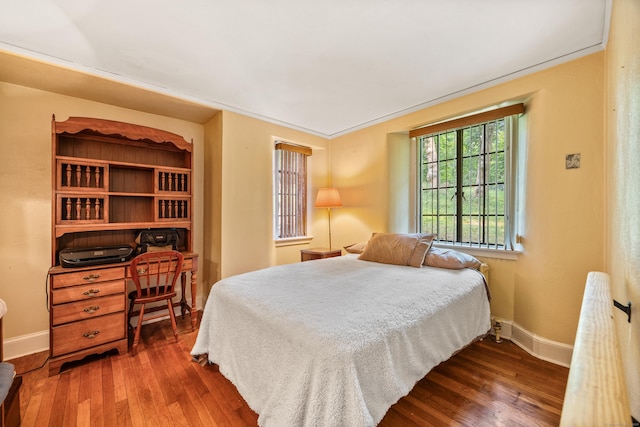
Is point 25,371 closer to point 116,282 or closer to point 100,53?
point 116,282

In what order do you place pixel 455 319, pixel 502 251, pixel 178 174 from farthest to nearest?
pixel 178 174, pixel 502 251, pixel 455 319

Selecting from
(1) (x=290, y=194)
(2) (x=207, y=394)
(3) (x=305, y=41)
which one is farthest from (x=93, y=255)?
(3) (x=305, y=41)

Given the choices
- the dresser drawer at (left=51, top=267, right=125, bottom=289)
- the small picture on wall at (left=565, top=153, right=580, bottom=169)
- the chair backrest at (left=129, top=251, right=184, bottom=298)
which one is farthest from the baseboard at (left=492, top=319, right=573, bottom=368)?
the dresser drawer at (left=51, top=267, right=125, bottom=289)

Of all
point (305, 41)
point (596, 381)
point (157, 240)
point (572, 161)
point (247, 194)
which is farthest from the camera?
point (247, 194)

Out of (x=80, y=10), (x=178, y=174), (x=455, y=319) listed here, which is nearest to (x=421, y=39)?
(x=455, y=319)

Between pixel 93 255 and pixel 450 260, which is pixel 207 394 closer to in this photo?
pixel 93 255

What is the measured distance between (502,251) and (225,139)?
3.16 m

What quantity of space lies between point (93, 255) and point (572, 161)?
4.00 metres

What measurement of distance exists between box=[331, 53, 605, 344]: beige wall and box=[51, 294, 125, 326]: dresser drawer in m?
3.52

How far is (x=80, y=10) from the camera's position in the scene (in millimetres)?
1540

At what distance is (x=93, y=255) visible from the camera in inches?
85.6

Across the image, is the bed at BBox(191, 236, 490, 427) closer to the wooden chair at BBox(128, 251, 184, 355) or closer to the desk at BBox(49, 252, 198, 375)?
the wooden chair at BBox(128, 251, 184, 355)

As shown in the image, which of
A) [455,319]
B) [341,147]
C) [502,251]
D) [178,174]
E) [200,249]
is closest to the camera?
[455,319]

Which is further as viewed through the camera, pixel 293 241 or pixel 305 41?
pixel 293 241
